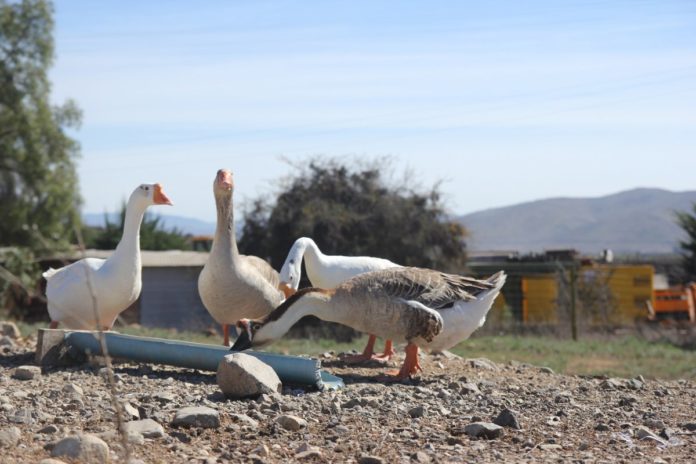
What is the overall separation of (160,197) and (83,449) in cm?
461

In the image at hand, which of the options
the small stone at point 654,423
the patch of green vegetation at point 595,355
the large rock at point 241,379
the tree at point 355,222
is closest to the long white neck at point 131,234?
the large rock at point 241,379

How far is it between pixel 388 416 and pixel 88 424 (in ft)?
7.12

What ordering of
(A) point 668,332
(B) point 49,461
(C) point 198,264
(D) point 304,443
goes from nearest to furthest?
(B) point 49,461, (D) point 304,443, (A) point 668,332, (C) point 198,264

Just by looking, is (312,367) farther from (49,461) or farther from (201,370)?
(49,461)

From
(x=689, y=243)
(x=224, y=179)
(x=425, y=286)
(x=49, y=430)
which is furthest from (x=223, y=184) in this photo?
(x=689, y=243)

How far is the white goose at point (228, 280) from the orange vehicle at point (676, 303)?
21.5 m

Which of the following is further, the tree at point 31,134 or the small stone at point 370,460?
the tree at point 31,134

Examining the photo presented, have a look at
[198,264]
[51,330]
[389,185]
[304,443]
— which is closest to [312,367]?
[304,443]

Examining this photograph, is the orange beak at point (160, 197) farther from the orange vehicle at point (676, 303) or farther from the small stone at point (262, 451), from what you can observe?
the orange vehicle at point (676, 303)

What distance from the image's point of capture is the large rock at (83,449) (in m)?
5.62

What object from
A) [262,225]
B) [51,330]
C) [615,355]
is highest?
[262,225]

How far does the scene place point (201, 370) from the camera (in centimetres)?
902

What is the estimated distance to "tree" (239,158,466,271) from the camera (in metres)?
24.7

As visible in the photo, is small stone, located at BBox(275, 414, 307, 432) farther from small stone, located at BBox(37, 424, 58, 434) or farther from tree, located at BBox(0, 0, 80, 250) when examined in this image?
tree, located at BBox(0, 0, 80, 250)
